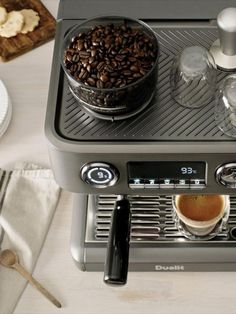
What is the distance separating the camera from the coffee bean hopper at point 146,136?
2.07 feet

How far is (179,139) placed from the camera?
2.07ft

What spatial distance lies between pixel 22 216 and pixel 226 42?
41cm

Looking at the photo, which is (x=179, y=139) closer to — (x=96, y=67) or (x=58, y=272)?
(x=96, y=67)

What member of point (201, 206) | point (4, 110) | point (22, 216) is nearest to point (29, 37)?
point (4, 110)

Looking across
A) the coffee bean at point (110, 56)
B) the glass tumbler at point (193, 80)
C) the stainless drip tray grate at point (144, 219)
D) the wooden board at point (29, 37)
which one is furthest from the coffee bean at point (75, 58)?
the wooden board at point (29, 37)

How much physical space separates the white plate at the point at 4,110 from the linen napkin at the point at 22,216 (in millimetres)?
73

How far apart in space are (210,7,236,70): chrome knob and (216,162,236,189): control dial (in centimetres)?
11

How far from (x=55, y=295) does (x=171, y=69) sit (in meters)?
0.36

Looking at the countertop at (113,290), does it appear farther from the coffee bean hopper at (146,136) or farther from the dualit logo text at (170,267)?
the coffee bean hopper at (146,136)

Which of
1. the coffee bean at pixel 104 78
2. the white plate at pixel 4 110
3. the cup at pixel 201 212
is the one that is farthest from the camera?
the white plate at pixel 4 110

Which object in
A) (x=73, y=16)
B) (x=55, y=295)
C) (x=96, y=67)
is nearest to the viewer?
(x=96, y=67)

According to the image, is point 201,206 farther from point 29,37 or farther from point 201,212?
point 29,37

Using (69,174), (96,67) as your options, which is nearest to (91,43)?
(96,67)

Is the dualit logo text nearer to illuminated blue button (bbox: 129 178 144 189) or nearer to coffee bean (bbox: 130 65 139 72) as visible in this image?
illuminated blue button (bbox: 129 178 144 189)
